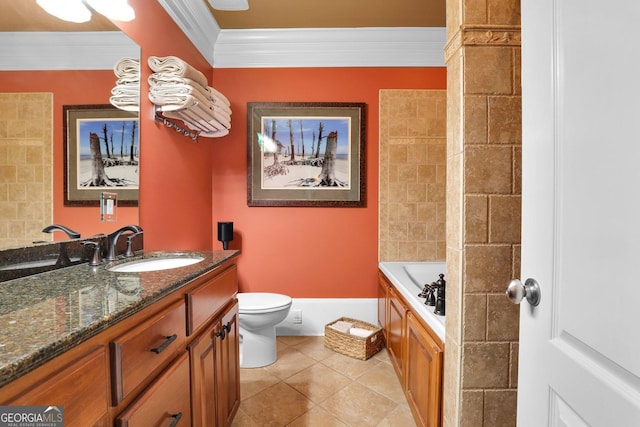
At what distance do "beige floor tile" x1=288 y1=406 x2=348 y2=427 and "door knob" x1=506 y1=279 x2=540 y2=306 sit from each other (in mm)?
1349

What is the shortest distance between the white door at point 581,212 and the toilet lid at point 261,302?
5.29ft

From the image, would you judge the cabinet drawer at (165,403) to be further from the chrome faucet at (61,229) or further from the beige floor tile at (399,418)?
the beige floor tile at (399,418)

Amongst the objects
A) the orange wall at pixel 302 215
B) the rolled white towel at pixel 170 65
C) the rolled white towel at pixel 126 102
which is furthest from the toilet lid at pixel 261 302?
the rolled white towel at pixel 170 65

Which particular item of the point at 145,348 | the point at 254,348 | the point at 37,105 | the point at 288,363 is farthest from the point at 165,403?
the point at 288,363

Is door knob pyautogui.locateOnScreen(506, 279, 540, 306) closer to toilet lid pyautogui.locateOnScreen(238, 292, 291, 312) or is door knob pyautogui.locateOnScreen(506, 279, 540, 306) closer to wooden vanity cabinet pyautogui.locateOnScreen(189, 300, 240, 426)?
wooden vanity cabinet pyautogui.locateOnScreen(189, 300, 240, 426)

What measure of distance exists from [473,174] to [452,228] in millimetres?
223

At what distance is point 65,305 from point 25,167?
0.68 metres

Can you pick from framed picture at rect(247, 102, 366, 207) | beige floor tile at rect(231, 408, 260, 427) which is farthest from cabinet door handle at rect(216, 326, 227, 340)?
framed picture at rect(247, 102, 366, 207)

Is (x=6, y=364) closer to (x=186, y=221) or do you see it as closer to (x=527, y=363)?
(x=527, y=363)

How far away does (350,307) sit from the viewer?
282 cm

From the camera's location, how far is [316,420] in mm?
1711

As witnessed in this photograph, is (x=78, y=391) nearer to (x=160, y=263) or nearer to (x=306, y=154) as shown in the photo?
(x=160, y=263)

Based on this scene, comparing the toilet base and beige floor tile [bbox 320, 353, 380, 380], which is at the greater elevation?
the toilet base

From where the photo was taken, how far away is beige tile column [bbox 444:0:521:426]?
3.59ft
